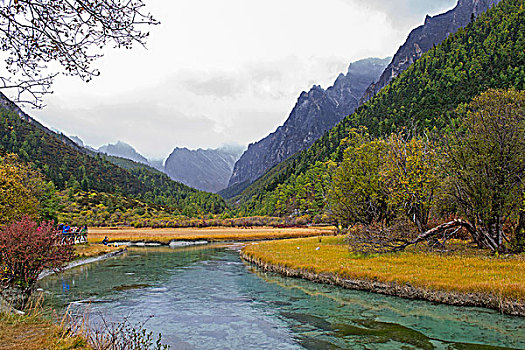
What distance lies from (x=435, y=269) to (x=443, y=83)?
127412 millimetres

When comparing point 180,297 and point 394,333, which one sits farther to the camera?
point 180,297

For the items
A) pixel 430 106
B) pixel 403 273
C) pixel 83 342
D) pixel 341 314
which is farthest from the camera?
pixel 430 106

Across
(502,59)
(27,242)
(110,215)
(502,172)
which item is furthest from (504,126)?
→ (110,215)

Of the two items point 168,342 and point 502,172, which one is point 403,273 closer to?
point 502,172

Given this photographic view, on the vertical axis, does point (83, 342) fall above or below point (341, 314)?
above

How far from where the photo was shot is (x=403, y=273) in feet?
66.9

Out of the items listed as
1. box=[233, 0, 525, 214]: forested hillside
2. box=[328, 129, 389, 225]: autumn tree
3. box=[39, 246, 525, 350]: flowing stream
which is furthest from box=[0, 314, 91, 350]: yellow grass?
box=[233, 0, 525, 214]: forested hillside

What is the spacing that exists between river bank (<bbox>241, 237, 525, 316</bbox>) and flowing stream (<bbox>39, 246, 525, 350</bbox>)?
0.72 metres

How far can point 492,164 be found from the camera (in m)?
23.6

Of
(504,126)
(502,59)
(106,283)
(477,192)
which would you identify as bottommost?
(106,283)

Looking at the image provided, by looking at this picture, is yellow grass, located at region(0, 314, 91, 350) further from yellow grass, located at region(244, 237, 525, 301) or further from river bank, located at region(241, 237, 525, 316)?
yellow grass, located at region(244, 237, 525, 301)

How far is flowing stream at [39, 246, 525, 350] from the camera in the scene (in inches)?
496

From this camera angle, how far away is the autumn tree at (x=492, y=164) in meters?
22.9

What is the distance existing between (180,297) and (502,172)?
23829 mm
